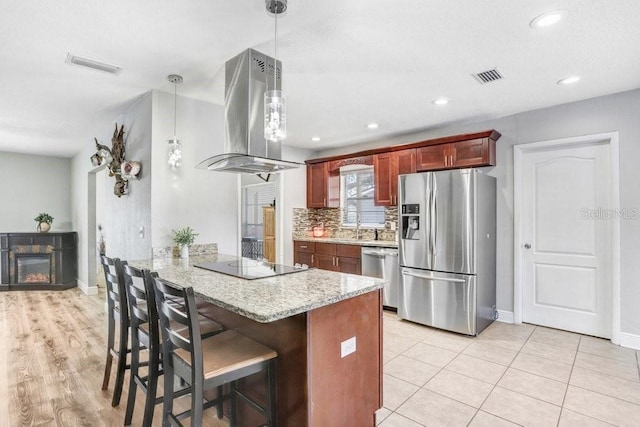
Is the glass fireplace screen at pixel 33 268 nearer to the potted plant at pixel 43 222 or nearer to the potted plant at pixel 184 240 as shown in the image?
the potted plant at pixel 43 222

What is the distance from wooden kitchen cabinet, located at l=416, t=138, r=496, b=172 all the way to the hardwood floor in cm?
360

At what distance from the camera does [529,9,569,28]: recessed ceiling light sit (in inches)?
78.5

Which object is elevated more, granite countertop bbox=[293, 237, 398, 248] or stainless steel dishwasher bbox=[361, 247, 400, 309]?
granite countertop bbox=[293, 237, 398, 248]

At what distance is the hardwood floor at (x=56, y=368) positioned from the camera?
85.4 inches

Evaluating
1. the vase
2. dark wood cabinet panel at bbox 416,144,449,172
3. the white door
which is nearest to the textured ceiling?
dark wood cabinet panel at bbox 416,144,449,172

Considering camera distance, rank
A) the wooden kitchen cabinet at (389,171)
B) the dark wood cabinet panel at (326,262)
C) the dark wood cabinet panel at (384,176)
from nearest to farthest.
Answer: the wooden kitchen cabinet at (389,171)
the dark wood cabinet panel at (384,176)
the dark wood cabinet panel at (326,262)

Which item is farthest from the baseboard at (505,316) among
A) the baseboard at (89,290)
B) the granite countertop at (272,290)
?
the baseboard at (89,290)

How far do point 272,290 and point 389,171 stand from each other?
3375 mm

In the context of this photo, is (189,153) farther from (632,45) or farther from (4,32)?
(632,45)

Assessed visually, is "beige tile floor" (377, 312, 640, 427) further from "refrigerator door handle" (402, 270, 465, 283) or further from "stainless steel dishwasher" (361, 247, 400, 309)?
"stainless steel dishwasher" (361, 247, 400, 309)

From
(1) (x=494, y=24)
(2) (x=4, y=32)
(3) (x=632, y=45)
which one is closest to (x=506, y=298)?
(3) (x=632, y=45)

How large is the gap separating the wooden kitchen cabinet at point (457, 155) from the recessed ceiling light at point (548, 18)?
1897 mm

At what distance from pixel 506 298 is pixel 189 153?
4029 millimetres

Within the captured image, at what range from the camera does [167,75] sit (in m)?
2.86
